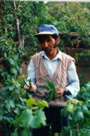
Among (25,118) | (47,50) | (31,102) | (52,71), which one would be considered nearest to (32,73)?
(52,71)

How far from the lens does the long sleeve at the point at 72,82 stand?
16.8 feet

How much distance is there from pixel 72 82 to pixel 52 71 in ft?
0.75

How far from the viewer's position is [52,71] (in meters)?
5.24

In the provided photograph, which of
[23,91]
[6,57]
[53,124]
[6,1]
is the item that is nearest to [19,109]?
[23,91]

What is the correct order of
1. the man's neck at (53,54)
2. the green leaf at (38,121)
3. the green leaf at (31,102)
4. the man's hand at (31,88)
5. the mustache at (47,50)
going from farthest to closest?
the man's neck at (53,54) → the mustache at (47,50) → the man's hand at (31,88) → the green leaf at (31,102) → the green leaf at (38,121)

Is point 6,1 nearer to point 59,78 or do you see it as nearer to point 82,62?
point 82,62

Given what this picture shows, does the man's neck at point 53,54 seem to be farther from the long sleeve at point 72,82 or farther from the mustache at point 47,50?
the long sleeve at point 72,82

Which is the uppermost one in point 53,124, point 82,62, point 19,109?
point 19,109

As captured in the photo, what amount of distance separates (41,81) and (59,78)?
19 centimetres

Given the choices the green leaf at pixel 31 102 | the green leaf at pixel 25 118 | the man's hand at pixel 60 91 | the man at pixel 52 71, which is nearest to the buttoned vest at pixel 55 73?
the man at pixel 52 71

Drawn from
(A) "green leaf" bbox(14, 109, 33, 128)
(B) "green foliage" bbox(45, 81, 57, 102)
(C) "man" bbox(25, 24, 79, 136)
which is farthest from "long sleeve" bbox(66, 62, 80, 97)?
(A) "green leaf" bbox(14, 109, 33, 128)

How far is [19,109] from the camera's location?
15.9 feet

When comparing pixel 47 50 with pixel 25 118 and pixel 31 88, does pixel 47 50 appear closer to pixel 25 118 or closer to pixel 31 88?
pixel 31 88

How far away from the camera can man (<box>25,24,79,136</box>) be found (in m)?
5.09
